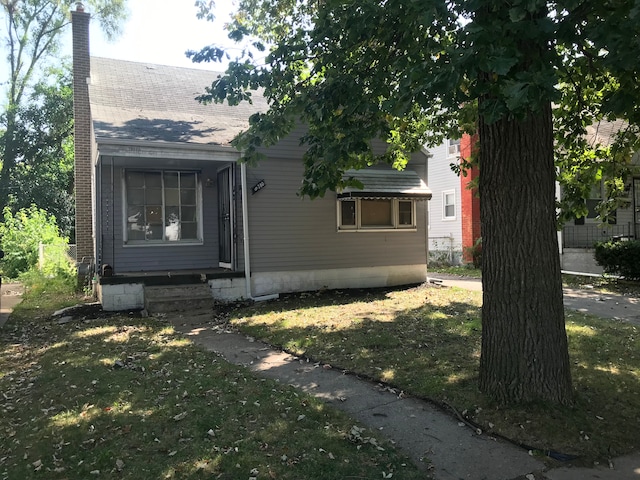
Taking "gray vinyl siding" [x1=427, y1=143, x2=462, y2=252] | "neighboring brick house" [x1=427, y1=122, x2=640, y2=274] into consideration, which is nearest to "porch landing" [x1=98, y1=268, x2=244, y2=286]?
"neighboring brick house" [x1=427, y1=122, x2=640, y2=274]

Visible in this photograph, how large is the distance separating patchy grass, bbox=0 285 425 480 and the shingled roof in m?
5.15

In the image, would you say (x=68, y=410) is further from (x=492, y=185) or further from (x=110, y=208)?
(x=110, y=208)

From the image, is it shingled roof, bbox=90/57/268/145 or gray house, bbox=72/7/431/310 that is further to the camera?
shingled roof, bbox=90/57/268/145

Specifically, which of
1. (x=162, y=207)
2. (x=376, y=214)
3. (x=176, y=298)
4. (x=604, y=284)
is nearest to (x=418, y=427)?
(x=176, y=298)

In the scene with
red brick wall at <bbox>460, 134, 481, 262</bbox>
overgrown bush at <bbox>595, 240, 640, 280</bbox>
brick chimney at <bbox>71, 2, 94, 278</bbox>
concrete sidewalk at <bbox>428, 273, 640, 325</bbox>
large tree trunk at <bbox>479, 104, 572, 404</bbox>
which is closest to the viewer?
large tree trunk at <bbox>479, 104, 572, 404</bbox>

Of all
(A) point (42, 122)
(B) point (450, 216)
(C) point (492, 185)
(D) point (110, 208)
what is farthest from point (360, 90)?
(A) point (42, 122)

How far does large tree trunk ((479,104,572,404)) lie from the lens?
4273mm

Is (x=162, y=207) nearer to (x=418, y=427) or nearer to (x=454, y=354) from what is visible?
(x=454, y=354)

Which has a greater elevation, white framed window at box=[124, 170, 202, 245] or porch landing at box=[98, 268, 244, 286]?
white framed window at box=[124, 170, 202, 245]

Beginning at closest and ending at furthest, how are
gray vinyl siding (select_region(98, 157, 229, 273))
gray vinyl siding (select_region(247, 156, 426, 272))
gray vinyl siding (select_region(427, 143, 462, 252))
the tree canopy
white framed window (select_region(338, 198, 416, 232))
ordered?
the tree canopy → gray vinyl siding (select_region(98, 157, 229, 273)) → gray vinyl siding (select_region(247, 156, 426, 272)) → white framed window (select_region(338, 198, 416, 232)) → gray vinyl siding (select_region(427, 143, 462, 252))

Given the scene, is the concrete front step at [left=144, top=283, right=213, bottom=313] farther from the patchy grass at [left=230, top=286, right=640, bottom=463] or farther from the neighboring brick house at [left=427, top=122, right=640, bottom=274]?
the neighboring brick house at [left=427, top=122, right=640, bottom=274]

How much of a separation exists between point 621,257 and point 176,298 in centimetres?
1138

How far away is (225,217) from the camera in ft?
37.3

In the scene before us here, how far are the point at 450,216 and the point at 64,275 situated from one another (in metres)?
15.0
